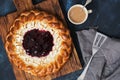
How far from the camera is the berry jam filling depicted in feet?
5.79

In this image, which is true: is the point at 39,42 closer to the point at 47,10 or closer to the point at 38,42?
the point at 38,42

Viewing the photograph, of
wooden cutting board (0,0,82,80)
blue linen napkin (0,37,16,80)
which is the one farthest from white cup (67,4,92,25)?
blue linen napkin (0,37,16,80)

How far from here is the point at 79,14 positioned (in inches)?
73.1

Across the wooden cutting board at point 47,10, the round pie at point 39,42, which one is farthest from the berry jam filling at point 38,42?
the wooden cutting board at point 47,10

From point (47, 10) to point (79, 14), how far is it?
0.14 m

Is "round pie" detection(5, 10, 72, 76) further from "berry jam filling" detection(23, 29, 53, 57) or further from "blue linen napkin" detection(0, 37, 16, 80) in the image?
"blue linen napkin" detection(0, 37, 16, 80)

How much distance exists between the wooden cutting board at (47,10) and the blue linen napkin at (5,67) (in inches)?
3.1

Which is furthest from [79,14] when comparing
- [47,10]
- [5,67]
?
[5,67]

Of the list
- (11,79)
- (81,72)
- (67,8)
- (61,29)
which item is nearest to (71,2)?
(67,8)

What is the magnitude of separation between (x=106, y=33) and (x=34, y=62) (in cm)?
34

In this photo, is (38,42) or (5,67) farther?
(5,67)

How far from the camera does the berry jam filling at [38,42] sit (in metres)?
1.76

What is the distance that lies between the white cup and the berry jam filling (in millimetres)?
139

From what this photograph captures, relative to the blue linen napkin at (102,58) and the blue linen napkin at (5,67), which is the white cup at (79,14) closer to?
the blue linen napkin at (102,58)
